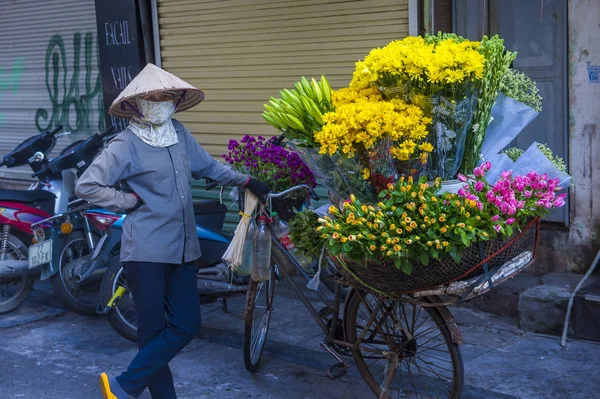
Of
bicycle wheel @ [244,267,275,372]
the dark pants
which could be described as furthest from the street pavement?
the dark pants

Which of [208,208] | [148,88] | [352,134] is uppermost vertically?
[148,88]

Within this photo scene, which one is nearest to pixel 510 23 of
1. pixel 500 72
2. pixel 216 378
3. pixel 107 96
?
pixel 500 72

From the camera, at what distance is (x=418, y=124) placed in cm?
379

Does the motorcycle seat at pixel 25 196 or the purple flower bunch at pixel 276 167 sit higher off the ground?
the purple flower bunch at pixel 276 167

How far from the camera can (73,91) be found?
9.52 meters

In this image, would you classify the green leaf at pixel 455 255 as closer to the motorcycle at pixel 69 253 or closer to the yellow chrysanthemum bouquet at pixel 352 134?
the yellow chrysanthemum bouquet at pixel 352 134

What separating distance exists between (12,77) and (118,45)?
226 centimetres

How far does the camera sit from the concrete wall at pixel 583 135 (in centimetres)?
586

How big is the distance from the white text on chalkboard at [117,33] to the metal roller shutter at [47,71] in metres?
0.45

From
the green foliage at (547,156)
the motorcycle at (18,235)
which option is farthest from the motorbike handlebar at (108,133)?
the green foliage at (547,156)

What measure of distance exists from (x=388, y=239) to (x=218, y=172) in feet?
4.96

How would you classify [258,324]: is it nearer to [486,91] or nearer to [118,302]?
[118,302]

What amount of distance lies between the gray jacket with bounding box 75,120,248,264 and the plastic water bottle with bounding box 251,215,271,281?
40 centimetres

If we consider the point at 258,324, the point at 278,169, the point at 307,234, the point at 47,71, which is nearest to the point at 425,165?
the point at 307,234
